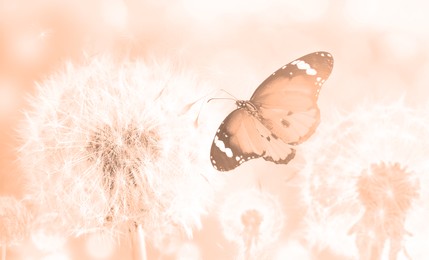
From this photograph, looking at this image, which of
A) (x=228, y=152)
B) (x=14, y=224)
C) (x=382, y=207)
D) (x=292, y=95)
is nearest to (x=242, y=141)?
(x=228, y=152)

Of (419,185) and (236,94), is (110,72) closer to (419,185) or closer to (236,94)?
(236,94)

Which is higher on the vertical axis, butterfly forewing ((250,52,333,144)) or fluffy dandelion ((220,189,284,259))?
butterfly forewing ((250,52,333,144))

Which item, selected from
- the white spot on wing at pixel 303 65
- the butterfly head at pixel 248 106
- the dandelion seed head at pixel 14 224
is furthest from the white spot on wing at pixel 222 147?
the dandelion seed head at pixel 14 224

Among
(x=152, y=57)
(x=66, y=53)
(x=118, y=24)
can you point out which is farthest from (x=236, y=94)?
(x=66, y=53)

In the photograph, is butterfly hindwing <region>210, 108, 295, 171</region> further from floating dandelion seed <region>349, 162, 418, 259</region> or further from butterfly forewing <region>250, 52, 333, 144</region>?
floating dandelion seed <region>349, 162, 418, 259</region>

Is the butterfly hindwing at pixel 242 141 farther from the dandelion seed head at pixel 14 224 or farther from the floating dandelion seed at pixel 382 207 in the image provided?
the dandelion seed head at pixel 14 224

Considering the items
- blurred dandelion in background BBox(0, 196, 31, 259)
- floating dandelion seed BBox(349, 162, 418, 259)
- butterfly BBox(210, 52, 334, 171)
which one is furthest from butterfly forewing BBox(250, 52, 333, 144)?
blurred dandelion in background BBox(0, 196, 31, 259)
